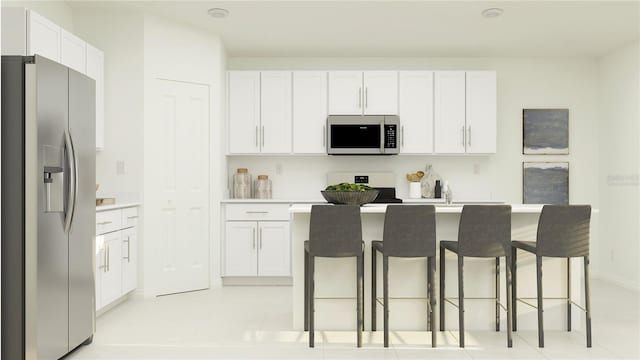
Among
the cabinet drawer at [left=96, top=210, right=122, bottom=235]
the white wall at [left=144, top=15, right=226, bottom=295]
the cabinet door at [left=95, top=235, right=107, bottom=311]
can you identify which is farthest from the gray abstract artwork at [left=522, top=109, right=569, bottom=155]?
the cabinet door at [left=95, top=235, right=107, bottom=311]

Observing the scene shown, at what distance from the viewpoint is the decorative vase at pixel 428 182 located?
5.96m

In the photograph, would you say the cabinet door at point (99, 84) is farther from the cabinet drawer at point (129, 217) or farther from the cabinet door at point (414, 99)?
the cabinet door at point (414, 99)

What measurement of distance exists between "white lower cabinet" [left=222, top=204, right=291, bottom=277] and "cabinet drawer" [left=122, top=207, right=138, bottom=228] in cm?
102

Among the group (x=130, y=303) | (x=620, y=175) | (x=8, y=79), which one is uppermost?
(x=8, y=79)

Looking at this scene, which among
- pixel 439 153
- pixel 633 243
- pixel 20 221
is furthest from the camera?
pixel 439 153

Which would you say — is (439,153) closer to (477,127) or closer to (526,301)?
(477,127)

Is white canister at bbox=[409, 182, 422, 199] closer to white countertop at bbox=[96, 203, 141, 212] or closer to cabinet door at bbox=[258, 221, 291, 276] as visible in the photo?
cabinet door at bbox=[258, 221, 291, 276]

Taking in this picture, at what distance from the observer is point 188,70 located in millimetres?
5043

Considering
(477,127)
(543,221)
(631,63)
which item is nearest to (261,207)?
(477,127)

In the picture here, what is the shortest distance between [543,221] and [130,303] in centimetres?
354

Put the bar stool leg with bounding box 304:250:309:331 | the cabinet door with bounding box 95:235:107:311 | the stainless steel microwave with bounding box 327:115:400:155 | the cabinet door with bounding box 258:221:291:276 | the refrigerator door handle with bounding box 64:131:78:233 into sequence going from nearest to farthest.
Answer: the refrigerator door handle with bounding box 64:131:78:233, the bar stool leg with bounding box 304:250:309:331, the cabinet door with bounding box 95:235:107:311, the cabinet door with bounding box 258:221:291:276, the stainless steel microwave with bounding box 327:115:400:155

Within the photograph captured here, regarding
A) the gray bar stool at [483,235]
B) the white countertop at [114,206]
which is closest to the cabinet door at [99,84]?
the white countertop at [114,206]

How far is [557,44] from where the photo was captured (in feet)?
18.1

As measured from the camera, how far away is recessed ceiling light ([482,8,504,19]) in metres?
4.50
